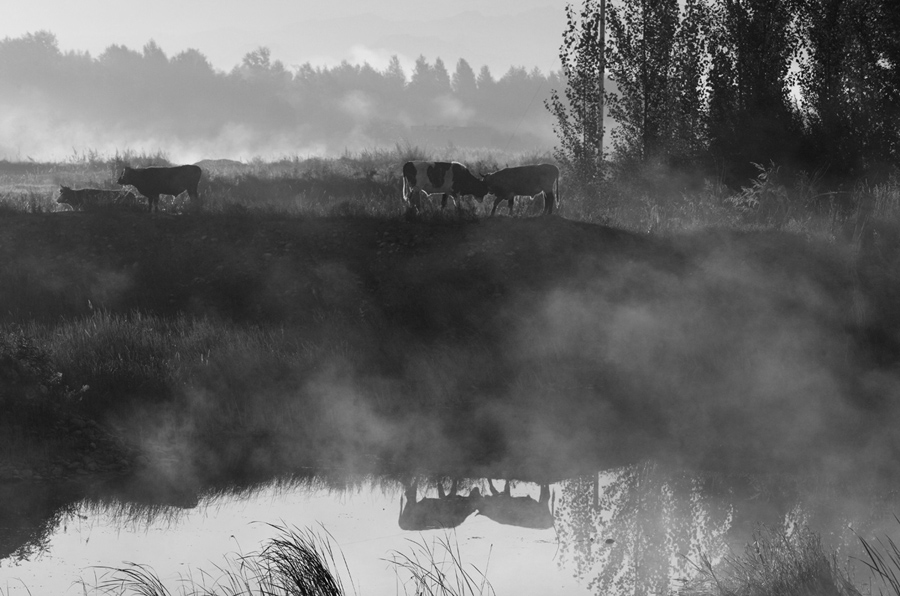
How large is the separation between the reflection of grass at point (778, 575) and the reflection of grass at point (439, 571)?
150 centimetres

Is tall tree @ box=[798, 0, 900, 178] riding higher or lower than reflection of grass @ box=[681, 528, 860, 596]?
higher

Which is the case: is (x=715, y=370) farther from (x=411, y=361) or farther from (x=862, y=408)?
(x=411, y=361)

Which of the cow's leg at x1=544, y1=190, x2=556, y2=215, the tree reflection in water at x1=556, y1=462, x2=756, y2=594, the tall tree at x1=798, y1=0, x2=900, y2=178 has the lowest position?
the tree reflection in water at x1=556, y1=462, x2=756, y2=594

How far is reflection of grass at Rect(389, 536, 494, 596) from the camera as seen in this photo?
21.9 feet

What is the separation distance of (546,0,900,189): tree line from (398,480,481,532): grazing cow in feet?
52.5

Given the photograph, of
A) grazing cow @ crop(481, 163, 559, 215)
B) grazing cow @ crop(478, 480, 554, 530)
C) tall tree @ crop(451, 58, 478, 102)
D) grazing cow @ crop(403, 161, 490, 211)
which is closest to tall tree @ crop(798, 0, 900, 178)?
grazing cow @ crop(481, 163, 559, 215)

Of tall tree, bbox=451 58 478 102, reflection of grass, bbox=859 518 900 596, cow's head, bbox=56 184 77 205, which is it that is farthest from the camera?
tall tree, bbox=451 58 478 102

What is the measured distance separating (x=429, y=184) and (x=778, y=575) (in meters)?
15.9

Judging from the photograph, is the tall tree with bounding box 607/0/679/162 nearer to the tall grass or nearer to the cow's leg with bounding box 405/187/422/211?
the tall grass

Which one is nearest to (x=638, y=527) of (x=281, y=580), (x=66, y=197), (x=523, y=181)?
(x=281, y=580)

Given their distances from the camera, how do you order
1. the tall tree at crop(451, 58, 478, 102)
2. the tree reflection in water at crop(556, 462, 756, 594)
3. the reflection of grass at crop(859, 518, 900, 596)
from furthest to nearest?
the tall tree at crop(451, 58, 478, 102)
the tree reflection in water at crop(556, 462, 756, 594)
the reflection of grass at crop(859, 518, 900, 596)

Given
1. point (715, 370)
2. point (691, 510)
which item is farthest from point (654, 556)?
point (715, 370)

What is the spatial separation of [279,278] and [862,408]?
9.98 m

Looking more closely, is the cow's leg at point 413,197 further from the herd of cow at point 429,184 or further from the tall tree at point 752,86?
the tall tree at point 752,86
